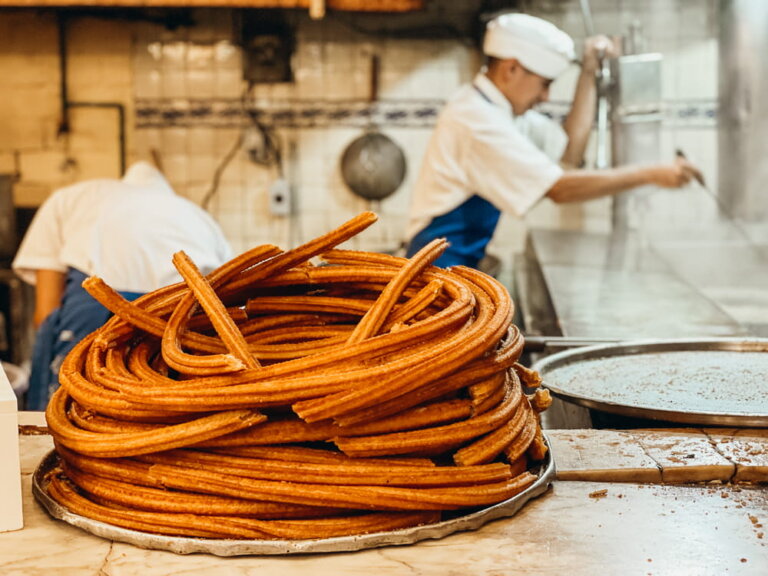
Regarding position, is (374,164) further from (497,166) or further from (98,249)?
(98,249)

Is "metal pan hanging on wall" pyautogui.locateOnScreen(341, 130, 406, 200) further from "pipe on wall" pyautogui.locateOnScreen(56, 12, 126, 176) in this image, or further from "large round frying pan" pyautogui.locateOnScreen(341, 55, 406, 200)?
"pipe on wall" pyautogui.locateOnScreen(56, 12, 126, 176)

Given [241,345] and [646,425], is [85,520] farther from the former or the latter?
[646,425]

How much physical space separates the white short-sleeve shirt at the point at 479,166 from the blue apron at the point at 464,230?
0.04 meters

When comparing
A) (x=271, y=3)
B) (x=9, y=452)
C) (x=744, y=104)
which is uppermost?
(x=271, y=3)

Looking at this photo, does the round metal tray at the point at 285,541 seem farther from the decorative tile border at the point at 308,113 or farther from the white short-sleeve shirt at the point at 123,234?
the decorative tile border at the point at 308,113

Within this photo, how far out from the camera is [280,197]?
6.20 m

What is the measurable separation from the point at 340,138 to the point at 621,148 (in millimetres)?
1975

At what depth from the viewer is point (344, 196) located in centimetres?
624

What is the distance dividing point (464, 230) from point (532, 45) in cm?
86

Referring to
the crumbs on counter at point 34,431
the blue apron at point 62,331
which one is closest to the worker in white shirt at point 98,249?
the blue apron at point 62,331

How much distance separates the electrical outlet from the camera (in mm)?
6184

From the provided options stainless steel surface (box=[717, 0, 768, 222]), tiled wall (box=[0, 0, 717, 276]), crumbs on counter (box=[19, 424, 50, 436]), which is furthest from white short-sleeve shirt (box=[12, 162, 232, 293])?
stainless steel surface (box=[717, 0, 768, 222])

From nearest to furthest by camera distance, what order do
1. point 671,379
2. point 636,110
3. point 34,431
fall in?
point 34,431 → point 671,379 → point 636,110

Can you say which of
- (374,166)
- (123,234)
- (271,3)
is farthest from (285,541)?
(374,166)
